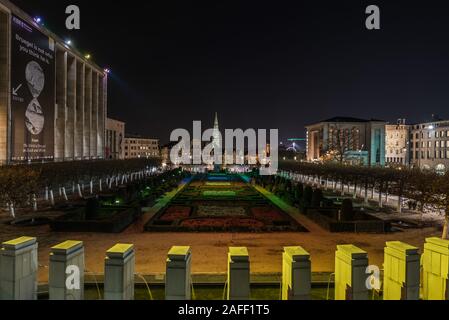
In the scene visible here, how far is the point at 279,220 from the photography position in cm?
2164

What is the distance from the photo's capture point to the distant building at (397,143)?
123562mm

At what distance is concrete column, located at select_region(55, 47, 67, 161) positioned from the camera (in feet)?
217

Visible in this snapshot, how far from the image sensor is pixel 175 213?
24234 mm

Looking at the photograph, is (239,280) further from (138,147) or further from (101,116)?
(138,147)

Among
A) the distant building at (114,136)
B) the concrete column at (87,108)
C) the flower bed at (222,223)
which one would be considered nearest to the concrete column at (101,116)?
the concrete column at (87,108)

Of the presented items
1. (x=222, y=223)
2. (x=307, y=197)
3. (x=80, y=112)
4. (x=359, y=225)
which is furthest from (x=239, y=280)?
(x=80, y=112)

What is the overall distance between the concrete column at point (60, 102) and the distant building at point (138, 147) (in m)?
107

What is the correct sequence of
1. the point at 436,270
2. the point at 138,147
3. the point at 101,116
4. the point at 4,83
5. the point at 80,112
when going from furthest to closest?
the point at 138,147
the point at 101,116
the point at 80,112
the point at 4,83
the point at 436,270

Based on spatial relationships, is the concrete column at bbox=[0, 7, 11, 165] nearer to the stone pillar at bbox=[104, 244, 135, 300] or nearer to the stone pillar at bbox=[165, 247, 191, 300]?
the stone pillar at bbox=[104, 244, 135, 300]

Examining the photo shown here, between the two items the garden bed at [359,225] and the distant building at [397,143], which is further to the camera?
the distant building at [397,143]

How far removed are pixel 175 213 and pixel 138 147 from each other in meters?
163

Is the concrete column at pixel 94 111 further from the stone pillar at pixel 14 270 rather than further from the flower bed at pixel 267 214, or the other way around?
the stone pillar at pixel 14 270
